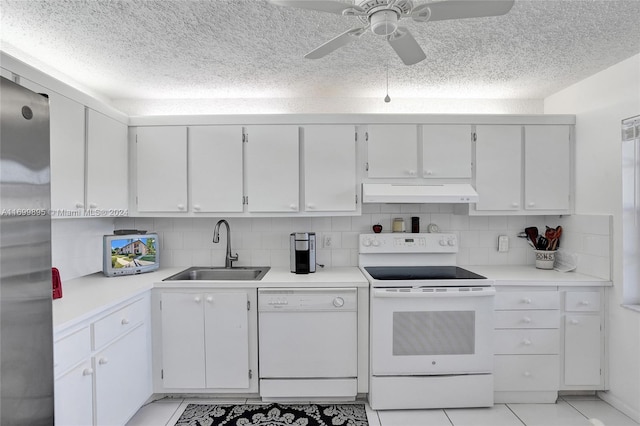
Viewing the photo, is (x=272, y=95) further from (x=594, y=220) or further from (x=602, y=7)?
(x=594, y=220)

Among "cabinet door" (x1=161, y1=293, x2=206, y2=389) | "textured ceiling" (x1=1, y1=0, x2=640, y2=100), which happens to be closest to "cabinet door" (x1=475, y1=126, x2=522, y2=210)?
"textured ceiling" (x1=1, y1=0, x2=640, y2=100)

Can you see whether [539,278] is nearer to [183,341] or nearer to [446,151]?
[446,151]

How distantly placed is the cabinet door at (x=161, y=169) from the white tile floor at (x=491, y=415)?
153cm

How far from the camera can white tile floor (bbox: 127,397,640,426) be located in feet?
7.24

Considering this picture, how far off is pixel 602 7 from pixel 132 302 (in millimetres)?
3259

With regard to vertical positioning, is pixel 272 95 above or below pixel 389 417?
above

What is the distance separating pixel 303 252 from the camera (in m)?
2.66

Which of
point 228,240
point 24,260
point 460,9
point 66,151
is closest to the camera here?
point 24,260

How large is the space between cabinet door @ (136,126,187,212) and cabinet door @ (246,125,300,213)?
1.87 ft

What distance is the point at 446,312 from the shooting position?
234 cm

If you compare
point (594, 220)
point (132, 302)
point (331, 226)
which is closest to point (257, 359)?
point (132, 302)

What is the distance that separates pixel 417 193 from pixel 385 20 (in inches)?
60.9

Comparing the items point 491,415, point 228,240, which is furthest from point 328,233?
point 491,415

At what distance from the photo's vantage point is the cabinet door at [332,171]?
273cm
